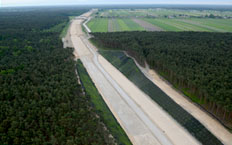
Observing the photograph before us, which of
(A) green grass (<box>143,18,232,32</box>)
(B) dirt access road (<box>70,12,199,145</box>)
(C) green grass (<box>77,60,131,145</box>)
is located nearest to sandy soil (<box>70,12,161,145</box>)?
(B) dirt access road (<box>70,12,199,145</box>)

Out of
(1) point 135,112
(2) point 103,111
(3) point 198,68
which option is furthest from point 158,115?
(3) point 198,68

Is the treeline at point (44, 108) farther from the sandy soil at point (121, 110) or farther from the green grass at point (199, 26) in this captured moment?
the green grass at point (199, 26)

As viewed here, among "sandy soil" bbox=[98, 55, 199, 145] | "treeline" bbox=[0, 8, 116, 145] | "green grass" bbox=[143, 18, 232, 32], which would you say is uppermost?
"green grass" bbox=[143, 18, 232, 32]

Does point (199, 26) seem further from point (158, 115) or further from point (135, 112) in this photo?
point (135, 112)

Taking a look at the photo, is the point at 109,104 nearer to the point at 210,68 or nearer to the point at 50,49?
the point at 210,68

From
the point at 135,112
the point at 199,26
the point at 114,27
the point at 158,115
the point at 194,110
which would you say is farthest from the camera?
the point at 114,27

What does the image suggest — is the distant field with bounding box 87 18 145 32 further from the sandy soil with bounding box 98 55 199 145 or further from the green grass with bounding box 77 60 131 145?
the green grass with bounding box 77 60 131 145

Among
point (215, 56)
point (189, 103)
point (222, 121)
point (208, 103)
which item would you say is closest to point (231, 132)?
point (222, 121)
